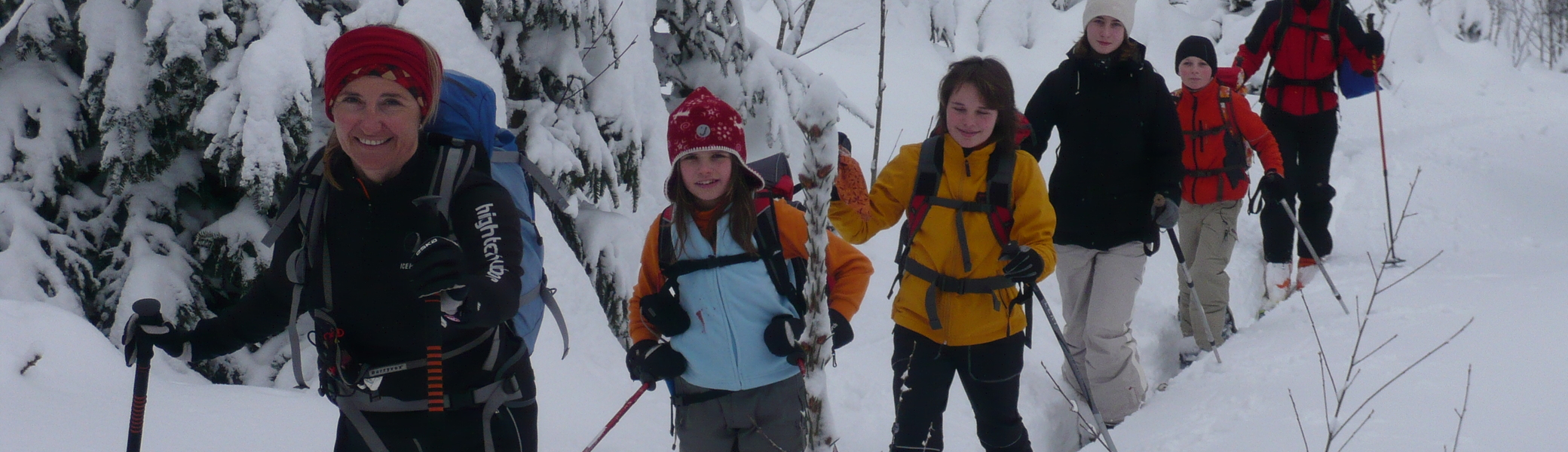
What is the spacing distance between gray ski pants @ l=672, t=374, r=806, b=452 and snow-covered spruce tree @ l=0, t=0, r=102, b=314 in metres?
3.42

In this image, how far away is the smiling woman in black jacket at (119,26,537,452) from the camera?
2.36m

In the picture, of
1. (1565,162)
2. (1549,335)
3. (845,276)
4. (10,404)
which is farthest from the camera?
(1565,162)

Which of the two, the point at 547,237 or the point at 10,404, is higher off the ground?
the point at 547,237

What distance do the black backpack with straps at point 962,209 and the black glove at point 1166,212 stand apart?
126cm

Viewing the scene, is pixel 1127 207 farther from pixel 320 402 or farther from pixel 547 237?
pixel 320 402

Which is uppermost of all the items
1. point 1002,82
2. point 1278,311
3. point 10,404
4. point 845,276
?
point 1002,82

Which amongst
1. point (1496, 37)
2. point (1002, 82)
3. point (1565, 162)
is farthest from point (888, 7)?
point (1496, 37)

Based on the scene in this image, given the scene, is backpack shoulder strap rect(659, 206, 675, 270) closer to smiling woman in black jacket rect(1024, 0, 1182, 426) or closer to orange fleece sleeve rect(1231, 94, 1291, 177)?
smiling woman in black jacket rect(1024, 0, 1182, 426)

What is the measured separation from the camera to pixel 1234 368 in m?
5.02

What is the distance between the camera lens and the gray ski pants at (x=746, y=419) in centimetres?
320

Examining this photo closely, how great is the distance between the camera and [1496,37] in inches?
816

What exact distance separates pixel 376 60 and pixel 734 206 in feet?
3.78

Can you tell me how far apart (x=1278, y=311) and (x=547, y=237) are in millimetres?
4565

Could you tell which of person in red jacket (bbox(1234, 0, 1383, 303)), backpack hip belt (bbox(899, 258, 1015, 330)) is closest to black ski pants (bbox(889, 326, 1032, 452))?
backpack hip belt (bbox(899, 258, 1015, 330))
